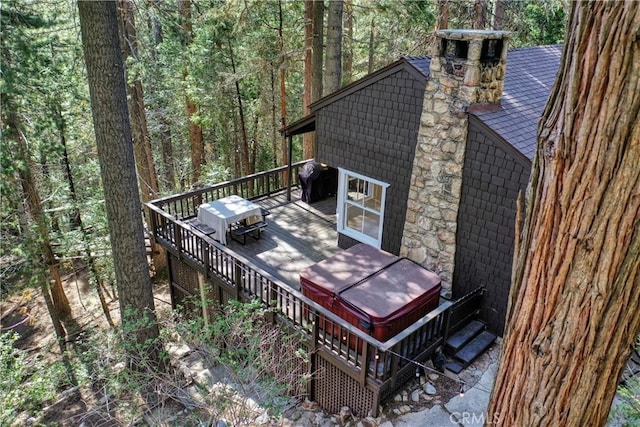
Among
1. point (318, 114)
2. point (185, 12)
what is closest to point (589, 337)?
point (318, 114)

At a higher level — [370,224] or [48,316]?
[370,224]

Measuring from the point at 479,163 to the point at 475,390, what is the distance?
318 cm

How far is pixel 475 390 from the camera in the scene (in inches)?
258

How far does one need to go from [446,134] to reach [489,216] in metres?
1.37

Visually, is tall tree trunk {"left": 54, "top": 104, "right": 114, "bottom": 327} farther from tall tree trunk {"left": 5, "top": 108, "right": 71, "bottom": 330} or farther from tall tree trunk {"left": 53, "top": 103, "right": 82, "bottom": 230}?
tall tree trunk {"left": 5, "top": 108, "right": 71, "bottom": 330}

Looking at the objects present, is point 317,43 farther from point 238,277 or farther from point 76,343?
point 76,343

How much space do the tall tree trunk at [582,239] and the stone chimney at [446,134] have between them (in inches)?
194

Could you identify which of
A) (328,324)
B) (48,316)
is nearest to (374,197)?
(328,324)

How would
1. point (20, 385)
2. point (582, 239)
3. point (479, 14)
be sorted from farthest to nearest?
point (479, 14) → point (20, 385) → point (582, 239)

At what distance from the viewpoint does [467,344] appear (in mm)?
7199

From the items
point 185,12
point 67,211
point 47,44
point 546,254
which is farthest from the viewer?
point 185,12

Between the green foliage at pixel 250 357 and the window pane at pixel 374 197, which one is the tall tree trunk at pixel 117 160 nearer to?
the green foliage at pixel 250 357

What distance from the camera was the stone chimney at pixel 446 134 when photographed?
21.9 feet

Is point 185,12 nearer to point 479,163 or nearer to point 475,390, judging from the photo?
point 479,163
